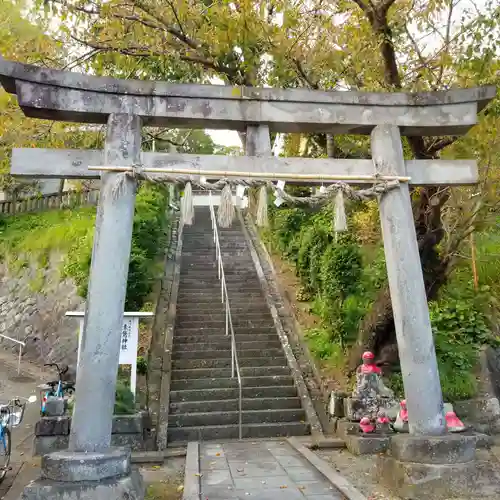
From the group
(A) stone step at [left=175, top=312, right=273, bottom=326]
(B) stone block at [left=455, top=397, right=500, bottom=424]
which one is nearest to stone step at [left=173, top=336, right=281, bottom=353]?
(A) stone step at [left=175, top=312, right=273, bottom=326]

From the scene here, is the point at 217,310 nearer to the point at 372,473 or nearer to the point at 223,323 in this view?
the point at 223,323

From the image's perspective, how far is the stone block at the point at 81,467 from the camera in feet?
15.5

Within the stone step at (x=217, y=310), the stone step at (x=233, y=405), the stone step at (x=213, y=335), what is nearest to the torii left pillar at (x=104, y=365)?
the stone step at (x=233, y=405)

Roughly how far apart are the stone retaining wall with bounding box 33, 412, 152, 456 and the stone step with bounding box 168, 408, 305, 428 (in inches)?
37.7

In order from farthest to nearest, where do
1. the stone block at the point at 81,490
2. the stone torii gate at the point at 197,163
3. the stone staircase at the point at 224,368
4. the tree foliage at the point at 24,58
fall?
1. the stone staircase at the point at 224,368
2. the tree foliage at the point at 24,58
3. the stone torii gate at the point at 197,163
4. the stone block at the point at 81,490

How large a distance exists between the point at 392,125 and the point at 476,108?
3.72 feet

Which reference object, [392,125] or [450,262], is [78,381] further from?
[450,262]

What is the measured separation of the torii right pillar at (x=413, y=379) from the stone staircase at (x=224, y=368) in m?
3.49

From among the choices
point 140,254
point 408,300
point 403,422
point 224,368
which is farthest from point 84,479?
point 140,254

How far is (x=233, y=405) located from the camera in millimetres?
9414

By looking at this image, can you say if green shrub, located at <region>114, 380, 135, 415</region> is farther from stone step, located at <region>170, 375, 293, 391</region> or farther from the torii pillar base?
the torii pillar base

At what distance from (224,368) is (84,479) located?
5848 millimetres

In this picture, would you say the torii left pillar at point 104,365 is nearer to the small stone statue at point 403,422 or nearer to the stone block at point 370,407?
the small stone statue at point 403,422

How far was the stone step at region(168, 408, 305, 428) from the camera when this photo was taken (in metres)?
8.96
